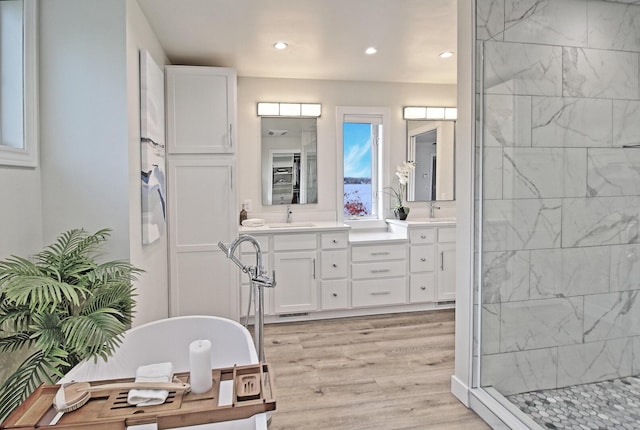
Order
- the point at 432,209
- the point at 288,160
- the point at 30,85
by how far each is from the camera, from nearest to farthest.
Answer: the point at 30,85 < the point at 288,160 < the point at 432,209

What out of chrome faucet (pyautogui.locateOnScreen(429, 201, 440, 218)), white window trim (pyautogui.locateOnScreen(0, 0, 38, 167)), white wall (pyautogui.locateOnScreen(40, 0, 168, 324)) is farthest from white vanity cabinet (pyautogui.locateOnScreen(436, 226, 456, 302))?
white window trim (pyautogui.locateOnScreen(0, 0, 38, 167))

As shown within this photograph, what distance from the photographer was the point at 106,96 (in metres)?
2.27

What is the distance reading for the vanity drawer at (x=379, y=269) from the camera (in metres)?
4.08

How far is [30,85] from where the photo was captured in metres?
2.12

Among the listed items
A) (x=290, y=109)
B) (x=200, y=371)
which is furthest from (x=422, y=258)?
(x=200, y=371)

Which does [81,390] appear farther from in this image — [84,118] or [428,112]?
[428,112]

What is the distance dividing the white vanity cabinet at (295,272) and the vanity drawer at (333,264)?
0.26ft

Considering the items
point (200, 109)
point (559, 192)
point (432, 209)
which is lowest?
point (432, 209)

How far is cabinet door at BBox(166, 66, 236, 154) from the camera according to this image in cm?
351

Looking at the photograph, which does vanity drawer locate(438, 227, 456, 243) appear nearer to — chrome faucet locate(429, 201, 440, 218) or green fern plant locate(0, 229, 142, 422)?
chrome faucet locate(429, 201, 440, 218)

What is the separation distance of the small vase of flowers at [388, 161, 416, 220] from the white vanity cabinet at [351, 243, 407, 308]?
0.48m

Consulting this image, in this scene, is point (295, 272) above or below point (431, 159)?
below

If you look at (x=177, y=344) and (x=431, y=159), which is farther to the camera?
(x=431, y=159)

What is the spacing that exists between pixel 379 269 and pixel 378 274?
50mm
